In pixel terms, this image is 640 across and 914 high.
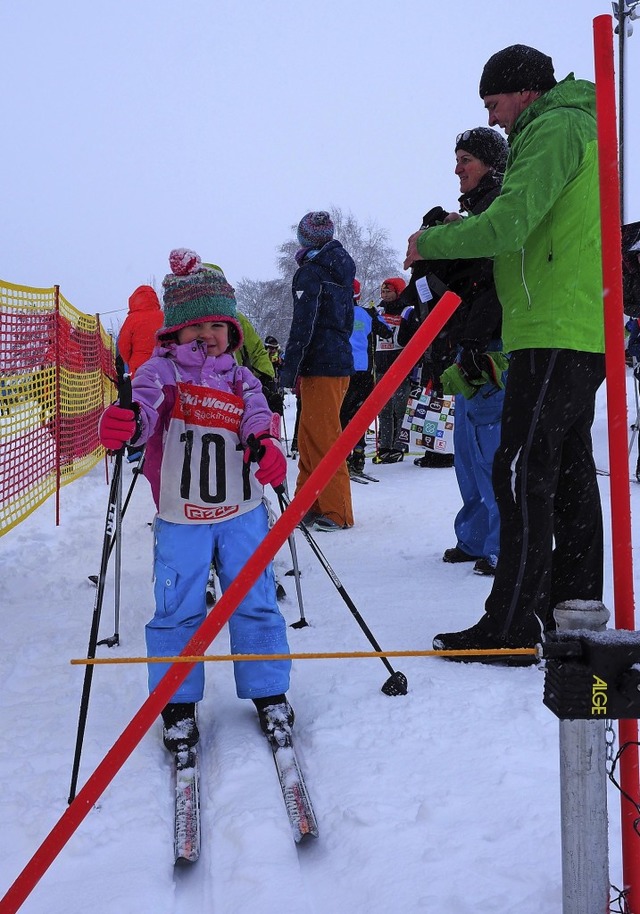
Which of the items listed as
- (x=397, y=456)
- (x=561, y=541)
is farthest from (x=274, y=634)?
(x=397, y=456)

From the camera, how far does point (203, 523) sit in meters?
2.66

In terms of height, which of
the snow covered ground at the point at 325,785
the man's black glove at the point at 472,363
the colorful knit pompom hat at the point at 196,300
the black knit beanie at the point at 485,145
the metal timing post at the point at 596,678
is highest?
the black knit beanie at the point at 485,145

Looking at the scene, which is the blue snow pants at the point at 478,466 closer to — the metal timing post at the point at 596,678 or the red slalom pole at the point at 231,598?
the red slalom pole at the point at 231,598

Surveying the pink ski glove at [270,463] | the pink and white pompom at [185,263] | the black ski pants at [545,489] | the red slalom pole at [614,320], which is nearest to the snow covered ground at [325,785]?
the black ski pants at [545,489]

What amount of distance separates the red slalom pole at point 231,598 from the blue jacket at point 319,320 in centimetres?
409

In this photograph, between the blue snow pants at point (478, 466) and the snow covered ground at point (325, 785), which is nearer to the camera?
the snow covered ground at point (325, 785)

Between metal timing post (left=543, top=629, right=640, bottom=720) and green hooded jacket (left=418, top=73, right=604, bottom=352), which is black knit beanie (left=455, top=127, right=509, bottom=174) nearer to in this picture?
green hooded jacket (left=418, top=73, right=604, bottom=352)

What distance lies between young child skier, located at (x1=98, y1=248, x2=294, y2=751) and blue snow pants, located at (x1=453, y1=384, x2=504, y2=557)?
63.9 inches

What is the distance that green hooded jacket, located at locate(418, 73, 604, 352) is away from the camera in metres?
2.52

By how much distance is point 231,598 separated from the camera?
1.46 metres

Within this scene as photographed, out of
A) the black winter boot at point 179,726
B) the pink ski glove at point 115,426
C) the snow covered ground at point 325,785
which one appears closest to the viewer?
the snow covered ground at point 325,785

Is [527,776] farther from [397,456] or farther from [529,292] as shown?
[397,456]

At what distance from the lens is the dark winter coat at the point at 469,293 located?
10.1 ft

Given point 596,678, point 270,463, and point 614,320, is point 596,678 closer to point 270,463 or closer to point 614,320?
point 614,320
